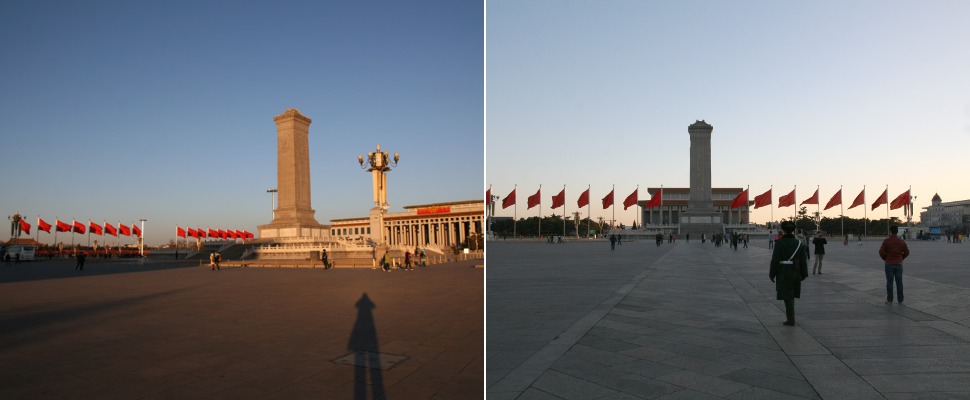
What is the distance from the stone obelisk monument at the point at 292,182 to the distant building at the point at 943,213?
16727cm

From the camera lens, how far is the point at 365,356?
677 cm

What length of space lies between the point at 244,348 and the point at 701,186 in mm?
81982

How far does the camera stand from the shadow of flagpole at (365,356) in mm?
5352

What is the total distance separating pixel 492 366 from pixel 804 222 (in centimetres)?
12788

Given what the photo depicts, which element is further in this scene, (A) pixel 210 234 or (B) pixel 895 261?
(A) pixel 210 234

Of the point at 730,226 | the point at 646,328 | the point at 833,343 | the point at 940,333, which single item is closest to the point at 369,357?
the point at 646,328

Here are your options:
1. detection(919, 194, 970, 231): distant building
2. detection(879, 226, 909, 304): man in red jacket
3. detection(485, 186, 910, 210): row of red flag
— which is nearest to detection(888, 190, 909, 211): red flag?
detection(485, 186, 910, 210): row of red flag

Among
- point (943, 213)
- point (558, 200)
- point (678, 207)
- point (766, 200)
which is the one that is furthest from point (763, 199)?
point (943, 213)

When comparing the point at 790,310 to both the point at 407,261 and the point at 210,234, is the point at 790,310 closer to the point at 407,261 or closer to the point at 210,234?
the point at 407,261

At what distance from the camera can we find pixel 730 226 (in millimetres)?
99938

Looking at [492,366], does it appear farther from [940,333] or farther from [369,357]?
[940,333]

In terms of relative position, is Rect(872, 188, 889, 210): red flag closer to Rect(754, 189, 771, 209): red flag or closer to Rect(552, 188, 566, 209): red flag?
Rect(754, 189, 771, 209): red flag

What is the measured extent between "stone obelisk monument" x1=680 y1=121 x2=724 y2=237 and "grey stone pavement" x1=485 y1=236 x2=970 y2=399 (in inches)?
2874

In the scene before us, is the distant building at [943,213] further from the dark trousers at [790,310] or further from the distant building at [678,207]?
the dark trousers at [790,310]
